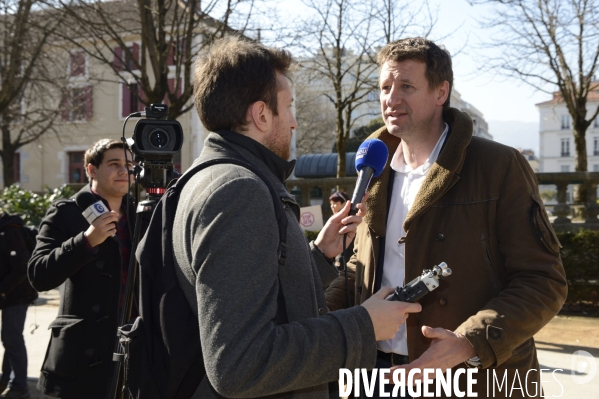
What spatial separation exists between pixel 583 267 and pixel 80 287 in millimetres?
7595

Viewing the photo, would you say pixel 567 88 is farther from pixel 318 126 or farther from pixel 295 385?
pixel 318 126

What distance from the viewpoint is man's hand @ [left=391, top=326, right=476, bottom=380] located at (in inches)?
83.1

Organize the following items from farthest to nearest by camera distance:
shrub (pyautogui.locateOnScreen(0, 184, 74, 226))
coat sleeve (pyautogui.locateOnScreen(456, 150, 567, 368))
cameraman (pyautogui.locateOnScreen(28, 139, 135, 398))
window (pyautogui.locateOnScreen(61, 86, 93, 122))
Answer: window (pyautogui.locateOnScreen(61, 86, 93, 122))
shrub (pyautogui.locateOnScreen(0, 184, 74, 226))
cameraman (pyautogui.locateOnScreen(28, 139, 135, 398))
coat sleeve (pyautogui.locateOnScreen(456, 150, 567, 368))

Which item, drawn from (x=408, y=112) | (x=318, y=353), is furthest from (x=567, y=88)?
(x=318, y=353)

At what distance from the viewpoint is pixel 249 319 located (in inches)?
62.7

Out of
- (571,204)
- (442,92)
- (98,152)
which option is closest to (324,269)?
(442,92)

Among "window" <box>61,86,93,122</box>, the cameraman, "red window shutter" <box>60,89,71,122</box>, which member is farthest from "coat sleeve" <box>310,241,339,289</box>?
"window" <box>61,86,93,122</box>

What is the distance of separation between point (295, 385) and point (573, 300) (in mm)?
8488

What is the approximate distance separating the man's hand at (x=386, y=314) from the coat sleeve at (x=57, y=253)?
226 centimetres

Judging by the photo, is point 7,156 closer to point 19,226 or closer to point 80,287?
point 19,226

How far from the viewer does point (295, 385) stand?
1646 mm

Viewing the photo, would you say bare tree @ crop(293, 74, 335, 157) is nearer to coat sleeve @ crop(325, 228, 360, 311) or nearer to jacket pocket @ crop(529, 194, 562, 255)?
coat sleeve @ crop(325, 228, 360, 311)

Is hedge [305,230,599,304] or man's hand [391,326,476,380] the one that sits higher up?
man's hand [391,326,476,380]

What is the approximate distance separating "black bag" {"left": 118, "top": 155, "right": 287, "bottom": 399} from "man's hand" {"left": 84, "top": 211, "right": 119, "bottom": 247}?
5.14 ft
